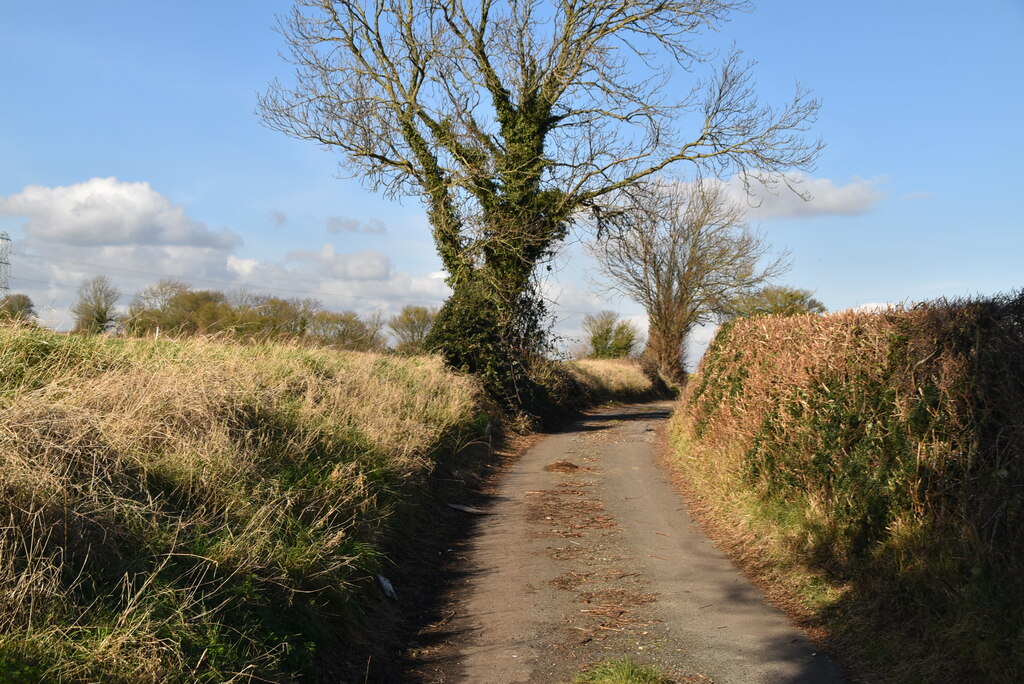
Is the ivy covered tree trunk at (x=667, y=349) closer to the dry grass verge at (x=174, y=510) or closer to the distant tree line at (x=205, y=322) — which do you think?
the distant tree line at (x=205, y=322)

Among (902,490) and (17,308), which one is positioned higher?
(17,308)

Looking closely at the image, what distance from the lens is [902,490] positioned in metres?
6.18

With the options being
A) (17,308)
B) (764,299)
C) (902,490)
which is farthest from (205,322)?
(764,299)

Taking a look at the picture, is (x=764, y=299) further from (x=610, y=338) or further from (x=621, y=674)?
(x=621, y=674)

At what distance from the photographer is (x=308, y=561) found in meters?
5.76

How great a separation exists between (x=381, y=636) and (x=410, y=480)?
384 cm

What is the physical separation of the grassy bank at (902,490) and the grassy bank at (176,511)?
382 cm

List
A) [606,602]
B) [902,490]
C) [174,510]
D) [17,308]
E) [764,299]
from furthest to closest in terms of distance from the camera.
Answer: [764,299], [17,308], [606,602], [902,490], [174,510]

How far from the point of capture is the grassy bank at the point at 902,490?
195 inches

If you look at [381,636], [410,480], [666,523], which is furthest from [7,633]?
[666,523]

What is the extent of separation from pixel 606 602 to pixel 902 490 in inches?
99.6

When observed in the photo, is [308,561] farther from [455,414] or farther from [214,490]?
[455,414]

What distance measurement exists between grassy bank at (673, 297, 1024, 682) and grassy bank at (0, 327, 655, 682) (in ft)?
12.5

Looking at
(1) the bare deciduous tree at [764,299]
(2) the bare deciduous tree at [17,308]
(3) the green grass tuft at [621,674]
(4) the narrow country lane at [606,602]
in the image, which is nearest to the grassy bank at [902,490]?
(4) the narrow country lane at [606,602]
